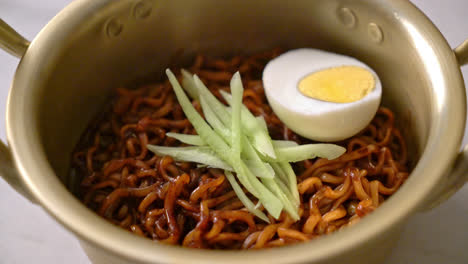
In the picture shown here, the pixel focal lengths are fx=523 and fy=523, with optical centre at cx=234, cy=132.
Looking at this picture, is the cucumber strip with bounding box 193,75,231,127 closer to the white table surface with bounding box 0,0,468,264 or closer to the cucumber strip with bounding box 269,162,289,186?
the cucumber strip with bounding box 269,162,289,186

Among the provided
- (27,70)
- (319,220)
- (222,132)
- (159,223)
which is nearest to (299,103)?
(222,132)

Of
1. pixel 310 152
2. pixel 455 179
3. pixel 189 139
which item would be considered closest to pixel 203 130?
pixel 189 139

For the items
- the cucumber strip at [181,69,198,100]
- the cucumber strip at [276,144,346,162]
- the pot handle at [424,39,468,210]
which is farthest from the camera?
the cucumber strip at [181,69,198,100]

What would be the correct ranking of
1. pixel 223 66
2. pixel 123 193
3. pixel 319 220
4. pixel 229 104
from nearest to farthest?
pixel 319 220, pixel 123 193, pixel 229 104, pixel 223 66

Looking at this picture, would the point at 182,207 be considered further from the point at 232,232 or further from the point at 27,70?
the point at 27,70

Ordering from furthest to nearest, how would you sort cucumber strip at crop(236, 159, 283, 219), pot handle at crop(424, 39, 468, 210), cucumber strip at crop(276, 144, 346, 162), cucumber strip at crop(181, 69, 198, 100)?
cucumber strip at crop(181, 69, 198, 100)
cucumber strip at crop(276, 144, 346, 162)
cucumber strip at crop(236, 159, 283, 219)
pot handle at crop(424, 39, 468, 210)

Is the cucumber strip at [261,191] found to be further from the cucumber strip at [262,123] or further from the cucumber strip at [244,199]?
the cucumber strip at [262,123]

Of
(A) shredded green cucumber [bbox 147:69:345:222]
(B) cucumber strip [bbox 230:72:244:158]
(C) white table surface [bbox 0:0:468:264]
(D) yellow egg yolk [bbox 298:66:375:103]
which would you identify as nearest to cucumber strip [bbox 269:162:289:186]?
(A) shredded green cucumber [bbox 147:69:345:222]

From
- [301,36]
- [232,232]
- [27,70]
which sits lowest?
[232,232]
